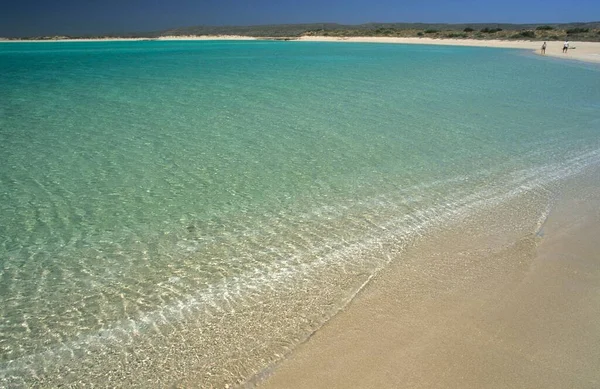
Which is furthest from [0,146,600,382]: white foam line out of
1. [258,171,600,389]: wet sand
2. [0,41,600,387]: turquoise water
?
[258,171,600,389]: wet sand

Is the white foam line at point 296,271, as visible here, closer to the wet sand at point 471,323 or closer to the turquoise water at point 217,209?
the turquoise water at point 217,209

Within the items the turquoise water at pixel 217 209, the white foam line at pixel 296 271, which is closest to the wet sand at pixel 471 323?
the turquoise water at pixel 217 209

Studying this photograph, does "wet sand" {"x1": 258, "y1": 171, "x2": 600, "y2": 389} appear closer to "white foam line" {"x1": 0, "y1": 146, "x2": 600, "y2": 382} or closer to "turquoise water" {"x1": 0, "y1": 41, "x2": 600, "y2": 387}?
"turquoise water" {"x1": 0, "y1": 41, "x2": 600, "y2": 387}

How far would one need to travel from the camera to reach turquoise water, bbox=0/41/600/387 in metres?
3.48

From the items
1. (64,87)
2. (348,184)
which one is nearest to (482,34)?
(64,87)

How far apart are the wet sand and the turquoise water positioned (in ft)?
0.95

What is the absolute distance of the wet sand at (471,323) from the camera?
10.0 ft

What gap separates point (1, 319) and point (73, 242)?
1.33m

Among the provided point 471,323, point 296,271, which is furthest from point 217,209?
point 471,323

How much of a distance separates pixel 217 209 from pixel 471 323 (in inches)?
135

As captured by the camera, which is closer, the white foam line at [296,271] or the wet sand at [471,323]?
the wet sand at [471,323]

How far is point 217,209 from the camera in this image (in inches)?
231

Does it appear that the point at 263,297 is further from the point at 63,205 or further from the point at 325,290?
the point at 63,205

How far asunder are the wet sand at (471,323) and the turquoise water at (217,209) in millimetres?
289
